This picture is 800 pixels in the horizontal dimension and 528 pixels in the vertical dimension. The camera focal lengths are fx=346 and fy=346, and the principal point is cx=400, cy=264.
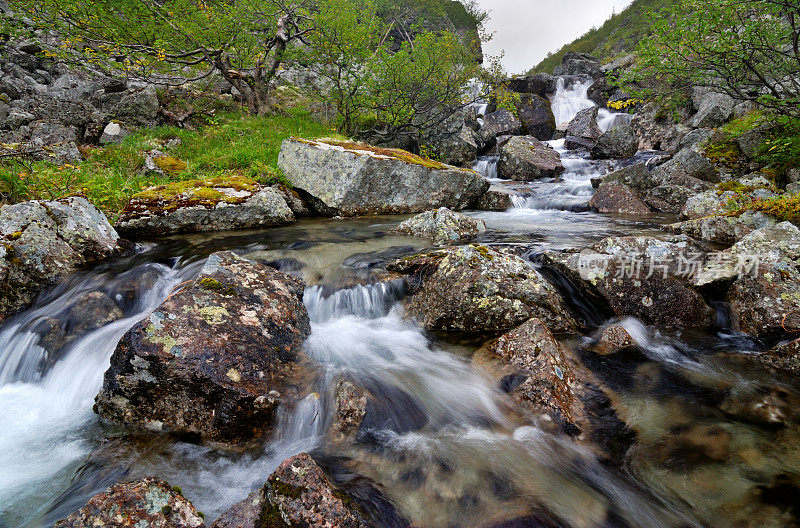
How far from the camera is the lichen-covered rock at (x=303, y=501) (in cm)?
197

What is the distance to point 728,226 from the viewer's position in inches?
269

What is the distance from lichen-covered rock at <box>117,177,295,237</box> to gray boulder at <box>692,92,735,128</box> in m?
18.0

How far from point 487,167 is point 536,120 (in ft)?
27.7

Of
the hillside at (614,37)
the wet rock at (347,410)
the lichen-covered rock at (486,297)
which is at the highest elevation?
the hillside at (614,37)

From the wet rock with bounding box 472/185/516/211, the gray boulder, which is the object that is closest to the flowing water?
the wet rock with bounding box 472/185/516/211

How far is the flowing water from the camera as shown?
7.95 feet

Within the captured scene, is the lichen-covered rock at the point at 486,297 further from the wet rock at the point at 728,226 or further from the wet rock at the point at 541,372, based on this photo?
the wet rock at the point at 728,226

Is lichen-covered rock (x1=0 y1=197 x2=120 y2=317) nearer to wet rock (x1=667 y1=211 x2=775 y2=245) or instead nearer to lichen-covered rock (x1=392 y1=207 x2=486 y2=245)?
lichen-covered rock (x1=392 y1=207 x2=486 y2=245)

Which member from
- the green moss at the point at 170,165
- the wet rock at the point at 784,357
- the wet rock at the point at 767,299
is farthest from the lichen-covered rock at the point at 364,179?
the wet rock at the point at 784,357

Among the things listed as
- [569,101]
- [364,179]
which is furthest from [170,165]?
[569,101]

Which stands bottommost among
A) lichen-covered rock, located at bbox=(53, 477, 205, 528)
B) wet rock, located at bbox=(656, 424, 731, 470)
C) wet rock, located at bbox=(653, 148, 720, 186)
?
wet rock, located at bbox=(656, 424, 731, 470)

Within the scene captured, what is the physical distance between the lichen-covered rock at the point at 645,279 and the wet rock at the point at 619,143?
48.7 feet

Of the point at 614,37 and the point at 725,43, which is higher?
the point at 614,37

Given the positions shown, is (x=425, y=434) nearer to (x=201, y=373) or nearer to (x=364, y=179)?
(x=201, y=373)
